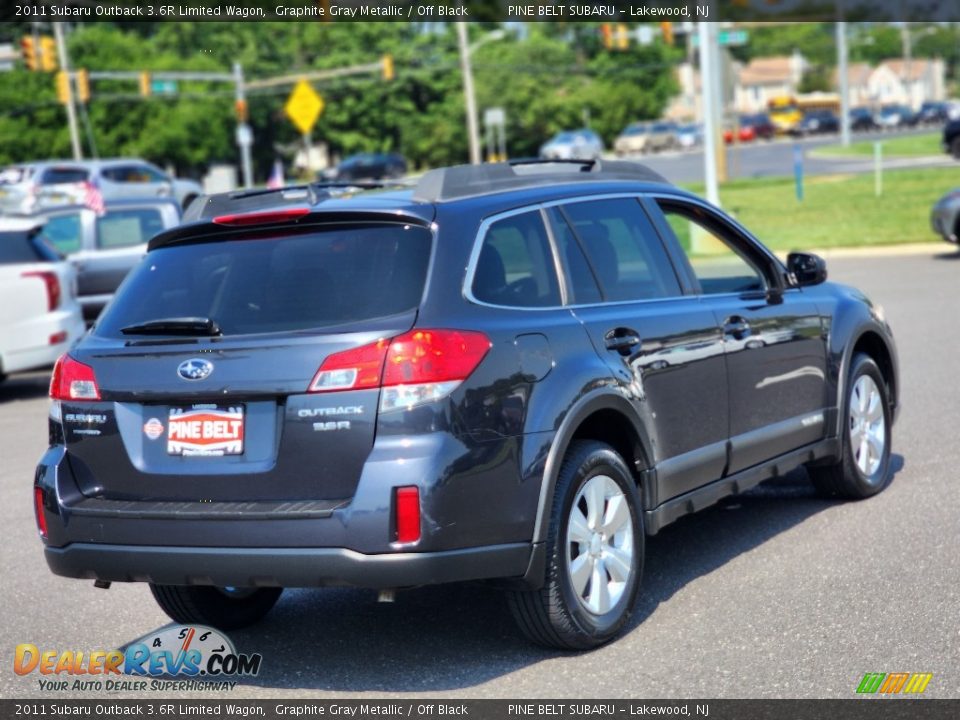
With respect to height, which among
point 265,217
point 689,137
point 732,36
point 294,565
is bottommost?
point 689,137

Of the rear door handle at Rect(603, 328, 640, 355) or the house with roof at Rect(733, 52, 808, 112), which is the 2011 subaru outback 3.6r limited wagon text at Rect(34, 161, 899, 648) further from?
the house with roof at Rect(733, 52, 808, 112)

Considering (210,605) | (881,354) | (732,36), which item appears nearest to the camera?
(210,605)

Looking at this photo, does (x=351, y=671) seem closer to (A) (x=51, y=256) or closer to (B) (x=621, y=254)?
(B) (x=621, y=254)

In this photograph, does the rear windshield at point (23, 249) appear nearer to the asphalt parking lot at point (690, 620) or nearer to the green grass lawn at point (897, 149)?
the asphalt parking lot at point (690, 620)

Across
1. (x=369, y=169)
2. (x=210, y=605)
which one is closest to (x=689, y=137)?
(x=369, y=169)

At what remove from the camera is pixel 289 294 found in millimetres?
5285

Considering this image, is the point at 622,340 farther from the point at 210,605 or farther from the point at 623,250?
the point at 210,605

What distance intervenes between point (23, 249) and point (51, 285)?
457 millimetres

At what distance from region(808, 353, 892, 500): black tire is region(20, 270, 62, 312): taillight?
8.77 metres

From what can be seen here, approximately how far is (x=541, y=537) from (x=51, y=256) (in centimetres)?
1048

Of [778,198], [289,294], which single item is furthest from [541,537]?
[778,198]

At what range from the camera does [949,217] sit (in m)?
21.3

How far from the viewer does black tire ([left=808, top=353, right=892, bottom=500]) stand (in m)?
7.63

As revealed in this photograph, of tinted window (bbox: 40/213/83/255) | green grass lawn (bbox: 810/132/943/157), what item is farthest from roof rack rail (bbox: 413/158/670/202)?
green grass lawn (bbox: 810/132/943/157)
